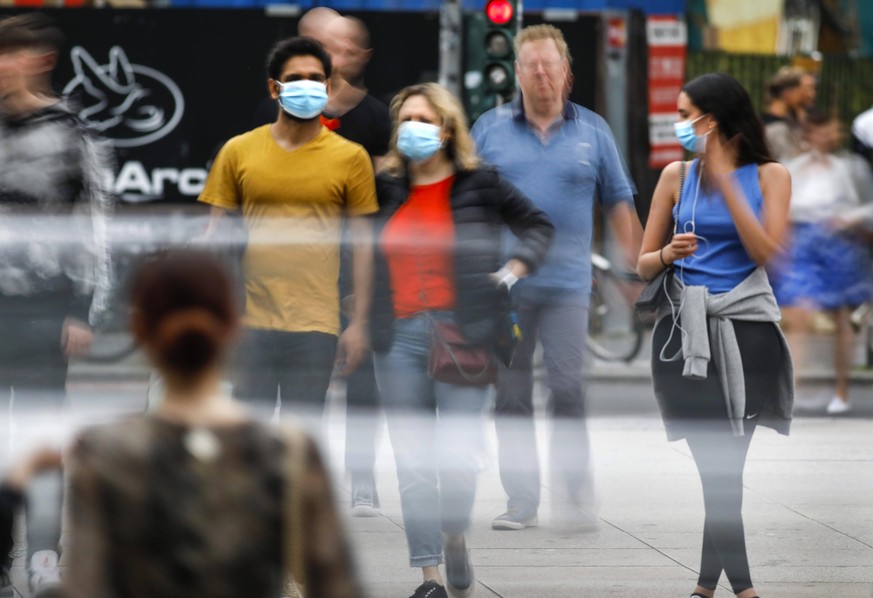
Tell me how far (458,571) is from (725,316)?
3.85 ft

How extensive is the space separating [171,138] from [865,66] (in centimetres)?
697

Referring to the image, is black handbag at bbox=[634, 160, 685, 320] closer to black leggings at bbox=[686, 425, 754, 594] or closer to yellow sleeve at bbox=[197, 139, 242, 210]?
black leggings at bbox=[686, 425, 754, 594]

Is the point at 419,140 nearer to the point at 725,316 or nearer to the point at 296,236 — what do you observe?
the point at 296,236

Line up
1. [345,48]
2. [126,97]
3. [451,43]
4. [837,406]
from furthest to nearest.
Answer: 1. [126,97]
2. [451,43]
3. [837,406]
4. [345,48]

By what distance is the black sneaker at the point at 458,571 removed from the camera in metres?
5.18

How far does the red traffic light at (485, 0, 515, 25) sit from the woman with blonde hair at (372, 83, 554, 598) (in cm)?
642

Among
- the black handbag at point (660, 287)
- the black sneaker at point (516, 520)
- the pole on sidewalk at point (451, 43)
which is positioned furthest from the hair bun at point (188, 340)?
the pole on sidewalk at point (451, 43)

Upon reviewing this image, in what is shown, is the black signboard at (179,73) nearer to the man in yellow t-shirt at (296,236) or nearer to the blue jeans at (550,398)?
the blue jeans at (550,398)

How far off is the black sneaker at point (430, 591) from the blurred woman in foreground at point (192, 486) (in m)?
2.60

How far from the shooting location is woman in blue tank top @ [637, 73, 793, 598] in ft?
16.3

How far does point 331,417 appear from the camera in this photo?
5.43 metres

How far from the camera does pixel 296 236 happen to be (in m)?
5.11

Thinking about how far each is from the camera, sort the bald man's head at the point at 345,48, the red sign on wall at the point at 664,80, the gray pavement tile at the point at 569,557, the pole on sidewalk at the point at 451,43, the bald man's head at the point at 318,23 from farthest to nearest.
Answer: the red sign on wall at the point at 664,80 → the pole on sidewalk at the point at 451,43 → the bald man's head at the point at 318,23 → the bald man's head at the point at 345,48 → the gray pavement tile at the point at 569,557

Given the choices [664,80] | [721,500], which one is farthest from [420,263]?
[664,80]
